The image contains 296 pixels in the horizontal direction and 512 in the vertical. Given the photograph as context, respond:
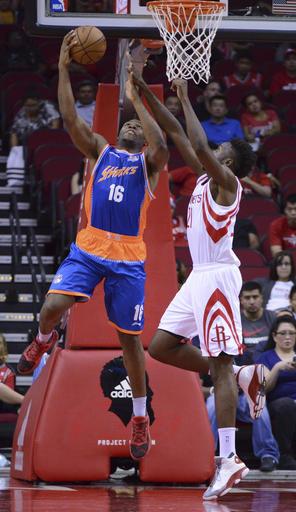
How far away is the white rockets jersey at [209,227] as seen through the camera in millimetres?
7562

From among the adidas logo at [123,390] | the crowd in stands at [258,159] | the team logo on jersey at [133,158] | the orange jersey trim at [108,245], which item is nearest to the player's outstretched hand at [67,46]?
the team logo on jersey at [133,158]

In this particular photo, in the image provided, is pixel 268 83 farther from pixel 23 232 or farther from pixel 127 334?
pixel 127 334

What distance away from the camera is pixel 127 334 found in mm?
7977

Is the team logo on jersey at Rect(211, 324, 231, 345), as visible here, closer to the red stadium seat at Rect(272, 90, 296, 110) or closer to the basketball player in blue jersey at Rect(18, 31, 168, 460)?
the basketball player in blue jersey at Rect(18, 31, 168, 460)

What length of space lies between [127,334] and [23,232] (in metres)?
6.54

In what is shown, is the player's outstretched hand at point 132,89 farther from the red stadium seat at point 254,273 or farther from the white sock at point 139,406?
the red stadium seat at point 254,273

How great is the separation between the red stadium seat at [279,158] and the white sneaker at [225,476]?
8.11 metres

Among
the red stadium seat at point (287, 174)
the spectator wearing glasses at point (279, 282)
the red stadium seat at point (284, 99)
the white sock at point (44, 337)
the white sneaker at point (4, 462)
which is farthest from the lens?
the red stadium seat at point (284, 99)

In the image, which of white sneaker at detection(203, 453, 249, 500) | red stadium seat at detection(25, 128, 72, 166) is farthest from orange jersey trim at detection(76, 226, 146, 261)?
red stadium seat at detection(25, 128, 72, 166)

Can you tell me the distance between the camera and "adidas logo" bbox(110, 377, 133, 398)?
29.0 feet

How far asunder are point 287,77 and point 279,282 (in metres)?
5.66

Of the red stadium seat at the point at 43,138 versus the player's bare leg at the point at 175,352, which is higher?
the red stadium seat at the point at 43,138

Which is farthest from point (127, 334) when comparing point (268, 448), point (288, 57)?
point (288, 57)

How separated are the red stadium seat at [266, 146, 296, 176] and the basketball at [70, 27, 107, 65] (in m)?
7.71
